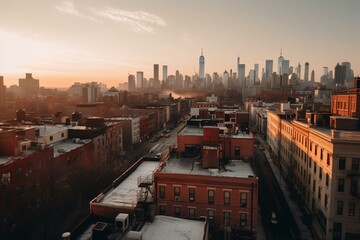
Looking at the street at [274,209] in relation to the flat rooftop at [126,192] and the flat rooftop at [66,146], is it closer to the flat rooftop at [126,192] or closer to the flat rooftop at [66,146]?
the flat rooftop at [126,192]

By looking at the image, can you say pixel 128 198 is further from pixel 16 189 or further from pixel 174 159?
pixel 16 189

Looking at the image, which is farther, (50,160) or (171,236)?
(50,160)

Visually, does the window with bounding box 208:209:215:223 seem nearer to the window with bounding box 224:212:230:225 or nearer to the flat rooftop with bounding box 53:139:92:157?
the window with bounding box 224:212:230:225

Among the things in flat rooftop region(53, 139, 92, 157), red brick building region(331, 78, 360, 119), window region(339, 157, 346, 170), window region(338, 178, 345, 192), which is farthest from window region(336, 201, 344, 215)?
flat rooftop region(53, 139, 92, 157)

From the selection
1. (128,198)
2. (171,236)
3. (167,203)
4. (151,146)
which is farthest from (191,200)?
(151,146)

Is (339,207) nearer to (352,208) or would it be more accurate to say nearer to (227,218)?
(352,208)
